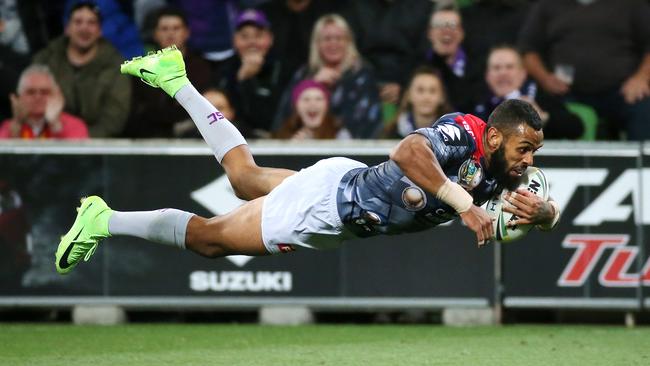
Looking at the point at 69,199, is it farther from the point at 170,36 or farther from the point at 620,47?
the point at 620,47

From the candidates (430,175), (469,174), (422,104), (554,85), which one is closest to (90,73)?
(422,104)

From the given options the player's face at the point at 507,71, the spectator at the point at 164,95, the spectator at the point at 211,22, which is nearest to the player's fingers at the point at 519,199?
the player's face at the point at 507,71

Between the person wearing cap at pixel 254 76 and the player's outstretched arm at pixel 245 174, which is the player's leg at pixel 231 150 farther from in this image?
the person wearing cap at pixel 254 76

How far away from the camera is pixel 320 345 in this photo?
1015 centimetres

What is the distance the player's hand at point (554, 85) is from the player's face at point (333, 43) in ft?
6.51

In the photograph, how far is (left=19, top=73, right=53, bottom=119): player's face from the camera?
12570mm

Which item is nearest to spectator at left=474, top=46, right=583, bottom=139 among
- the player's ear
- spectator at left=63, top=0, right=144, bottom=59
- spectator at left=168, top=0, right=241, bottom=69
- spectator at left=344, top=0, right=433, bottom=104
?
spectator at left=344, top=0, right=433, bottom=104

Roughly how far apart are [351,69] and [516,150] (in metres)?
5.15

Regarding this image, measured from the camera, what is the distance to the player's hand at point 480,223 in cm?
739

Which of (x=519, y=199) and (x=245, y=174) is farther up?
(x=245, y=174)

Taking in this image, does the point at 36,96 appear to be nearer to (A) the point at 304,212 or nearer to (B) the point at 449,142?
(A) the point at 304,212

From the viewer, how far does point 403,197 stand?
816cm

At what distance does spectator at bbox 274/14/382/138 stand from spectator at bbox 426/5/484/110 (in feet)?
2.34

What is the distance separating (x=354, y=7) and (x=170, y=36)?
6.46 ft
